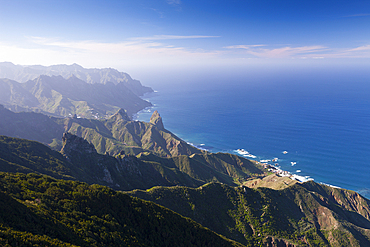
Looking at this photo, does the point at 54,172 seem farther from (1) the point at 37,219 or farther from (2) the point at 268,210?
(2) the point at 268,210

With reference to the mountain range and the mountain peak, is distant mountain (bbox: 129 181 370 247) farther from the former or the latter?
the mountain peak

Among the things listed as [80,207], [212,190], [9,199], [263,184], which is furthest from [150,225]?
[263,184]

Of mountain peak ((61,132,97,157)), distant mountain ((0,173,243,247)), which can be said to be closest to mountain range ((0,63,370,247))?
distant mountain ((0,173,243,247))

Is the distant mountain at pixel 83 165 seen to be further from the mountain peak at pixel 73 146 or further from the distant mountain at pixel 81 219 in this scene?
the distant mountain at pixel 81 219

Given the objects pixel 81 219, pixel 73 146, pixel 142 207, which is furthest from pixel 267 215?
pixel 73 146

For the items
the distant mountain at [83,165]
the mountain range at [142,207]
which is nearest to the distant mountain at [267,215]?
the mountain range at [142,207]
